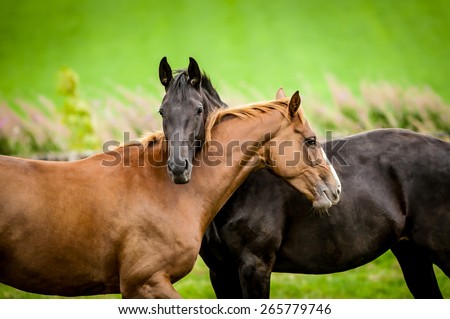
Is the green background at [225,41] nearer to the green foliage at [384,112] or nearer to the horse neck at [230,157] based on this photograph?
the green foliage at [384,112]

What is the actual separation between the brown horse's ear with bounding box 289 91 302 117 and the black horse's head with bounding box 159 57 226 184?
58cm

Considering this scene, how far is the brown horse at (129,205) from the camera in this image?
3.67m

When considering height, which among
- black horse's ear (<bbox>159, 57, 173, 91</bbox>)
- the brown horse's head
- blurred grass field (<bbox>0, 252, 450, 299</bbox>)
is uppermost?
black horse's ear (<bbox>159, 57, 173, 91</bbox>)

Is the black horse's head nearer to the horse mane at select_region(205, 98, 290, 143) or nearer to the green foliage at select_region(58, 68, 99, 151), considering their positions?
the horse mane at select_region(205, 98, 290, 143)

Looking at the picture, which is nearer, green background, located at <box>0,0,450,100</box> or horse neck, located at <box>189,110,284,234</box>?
horse neck, located at <box>189,110,284,234</box>

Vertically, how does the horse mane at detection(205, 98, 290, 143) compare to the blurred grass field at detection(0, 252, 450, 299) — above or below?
above

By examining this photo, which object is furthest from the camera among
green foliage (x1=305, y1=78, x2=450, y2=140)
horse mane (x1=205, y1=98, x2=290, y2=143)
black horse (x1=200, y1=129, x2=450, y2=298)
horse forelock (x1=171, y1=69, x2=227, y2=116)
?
green foliage (x1=305, y1=78, x2=450, y2=140)

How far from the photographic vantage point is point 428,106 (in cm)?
940

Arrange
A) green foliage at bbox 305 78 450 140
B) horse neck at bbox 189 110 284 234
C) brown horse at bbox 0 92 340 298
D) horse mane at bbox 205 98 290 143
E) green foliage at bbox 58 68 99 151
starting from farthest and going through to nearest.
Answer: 1. green foliage at bbox 58 68 99 151
2. green foliage at bbox 305 78 450 140
3. horse mane at bbox 205 98 290 143
4. horse neck at bbox 189 110 284 234
5. brown horse at bbox 0 92 340 298

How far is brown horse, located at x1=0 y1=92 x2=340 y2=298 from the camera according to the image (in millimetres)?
3674

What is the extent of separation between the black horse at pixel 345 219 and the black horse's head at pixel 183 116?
75 cm

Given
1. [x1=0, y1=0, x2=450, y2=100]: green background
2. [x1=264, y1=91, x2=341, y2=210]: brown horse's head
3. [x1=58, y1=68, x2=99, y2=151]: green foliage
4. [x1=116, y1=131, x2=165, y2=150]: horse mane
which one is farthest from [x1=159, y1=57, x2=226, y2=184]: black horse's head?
[x1=0, y1=0, x2=450, y2=100]: green background

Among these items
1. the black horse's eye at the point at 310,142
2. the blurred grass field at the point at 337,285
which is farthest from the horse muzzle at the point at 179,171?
the blurred grass field at the point at 337,285
